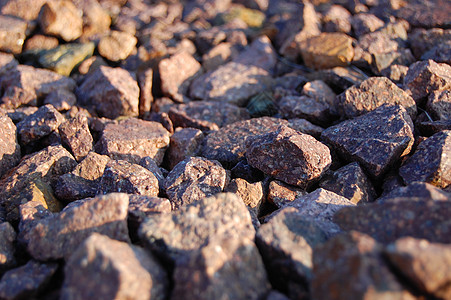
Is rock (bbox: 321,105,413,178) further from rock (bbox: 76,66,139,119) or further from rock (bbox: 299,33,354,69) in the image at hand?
rock (bbox: 76,66,139,119)

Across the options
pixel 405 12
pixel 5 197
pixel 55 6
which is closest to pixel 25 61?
pixel 55 6

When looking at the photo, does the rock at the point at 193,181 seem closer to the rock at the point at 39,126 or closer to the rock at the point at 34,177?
the rock at the point at 34,177

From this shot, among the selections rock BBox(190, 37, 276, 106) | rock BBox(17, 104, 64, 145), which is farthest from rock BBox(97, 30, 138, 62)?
rock BBox(17, 104, 64, 145)

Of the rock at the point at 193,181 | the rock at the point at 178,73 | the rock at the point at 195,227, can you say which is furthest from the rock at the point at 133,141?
the rock at the point at 195,227

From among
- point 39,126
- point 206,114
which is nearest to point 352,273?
point 206,114

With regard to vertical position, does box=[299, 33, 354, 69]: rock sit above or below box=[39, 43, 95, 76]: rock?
above
